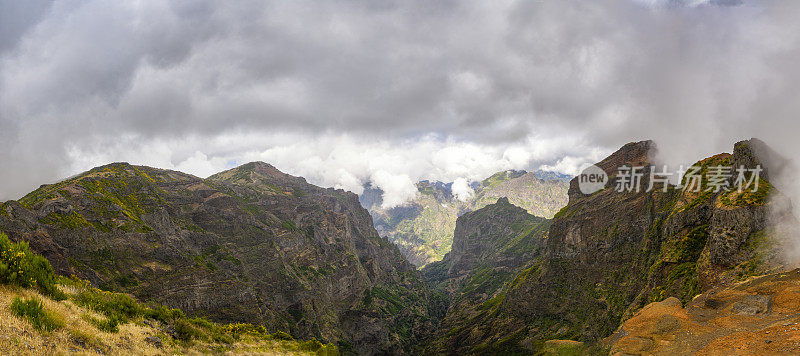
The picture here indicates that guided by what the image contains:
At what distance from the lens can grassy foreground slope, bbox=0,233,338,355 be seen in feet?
42.0

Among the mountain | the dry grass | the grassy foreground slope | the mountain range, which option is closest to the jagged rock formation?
the mountain range

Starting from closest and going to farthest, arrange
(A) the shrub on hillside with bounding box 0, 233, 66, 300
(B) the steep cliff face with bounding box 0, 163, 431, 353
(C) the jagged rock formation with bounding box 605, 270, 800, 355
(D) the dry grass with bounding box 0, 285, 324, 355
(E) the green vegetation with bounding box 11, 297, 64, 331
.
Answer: (D) the dry grass with bounding box 0, 285, 324, 355 < (E) the green vegetation with bounding box 11, 297, 64, 331 < (A) the shrub on hillside with bounding box 0, 233, 66, 300 < (C) the jagged rock formation with bounding box 605, 270, 800, 355 < (B) the steep cliff face with bounding box 0, 163, 431, 353

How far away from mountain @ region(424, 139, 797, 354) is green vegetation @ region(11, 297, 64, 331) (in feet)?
295

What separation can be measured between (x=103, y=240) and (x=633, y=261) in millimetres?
193475

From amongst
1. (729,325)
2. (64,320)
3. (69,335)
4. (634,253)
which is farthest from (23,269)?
(634,253)

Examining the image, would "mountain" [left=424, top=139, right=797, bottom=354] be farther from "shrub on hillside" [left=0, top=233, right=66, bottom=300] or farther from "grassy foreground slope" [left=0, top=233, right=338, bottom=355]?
"shrub on hillside" [left=0, top=233, right=66, bottom=300]

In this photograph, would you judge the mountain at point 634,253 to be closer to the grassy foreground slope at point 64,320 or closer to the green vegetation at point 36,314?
the grassy foreground slope at point 64,320

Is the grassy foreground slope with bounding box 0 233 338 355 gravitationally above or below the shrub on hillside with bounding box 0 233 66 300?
below

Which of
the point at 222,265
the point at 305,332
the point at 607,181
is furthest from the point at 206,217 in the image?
the point at 607,181

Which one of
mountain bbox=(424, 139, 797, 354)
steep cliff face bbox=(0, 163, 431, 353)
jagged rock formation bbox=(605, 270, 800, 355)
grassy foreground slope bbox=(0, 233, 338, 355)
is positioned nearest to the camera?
grassy foreground slope bbox=(0, 233, 338, 355)

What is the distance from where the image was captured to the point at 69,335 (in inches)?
560

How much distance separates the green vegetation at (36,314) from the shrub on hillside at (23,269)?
9.76 ft

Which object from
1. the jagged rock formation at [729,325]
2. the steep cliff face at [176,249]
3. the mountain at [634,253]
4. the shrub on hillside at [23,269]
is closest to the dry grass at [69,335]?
the shrub on hillside at [23,269]

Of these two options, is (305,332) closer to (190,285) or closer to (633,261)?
(190,285)
